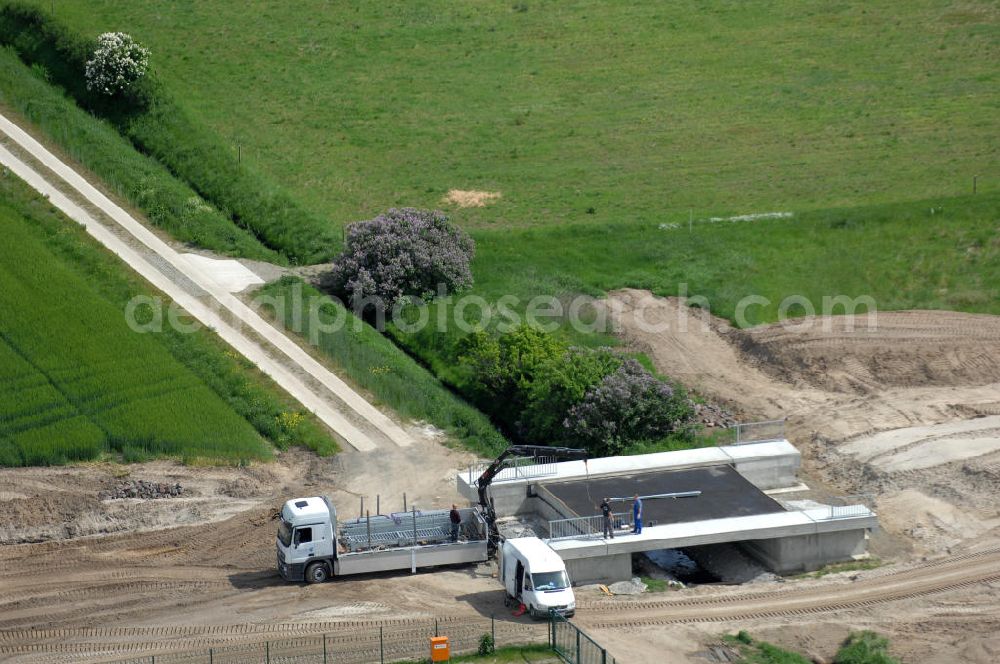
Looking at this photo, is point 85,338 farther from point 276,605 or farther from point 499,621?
point 499,621

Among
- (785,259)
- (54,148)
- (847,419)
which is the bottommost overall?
(847,419)

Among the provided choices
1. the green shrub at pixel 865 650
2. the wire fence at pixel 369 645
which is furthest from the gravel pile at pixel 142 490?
the green shrub at pixel 865 650

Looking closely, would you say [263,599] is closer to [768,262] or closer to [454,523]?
[454,523]

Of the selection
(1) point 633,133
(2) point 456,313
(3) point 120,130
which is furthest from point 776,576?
(3) point 120,130

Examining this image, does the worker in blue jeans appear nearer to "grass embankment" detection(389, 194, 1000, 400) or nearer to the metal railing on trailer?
the metal railing on trailer

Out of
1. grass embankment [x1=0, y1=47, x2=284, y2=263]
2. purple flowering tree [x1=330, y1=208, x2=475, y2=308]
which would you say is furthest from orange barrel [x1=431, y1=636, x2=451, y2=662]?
grass embankment [x1=0, y1=47, x2=284, y2=263]

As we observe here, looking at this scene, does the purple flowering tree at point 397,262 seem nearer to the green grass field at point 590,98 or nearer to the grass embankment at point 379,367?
the grass embankment at point 379,367

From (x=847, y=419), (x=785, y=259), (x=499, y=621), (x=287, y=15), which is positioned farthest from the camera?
(x=287, y=15)
